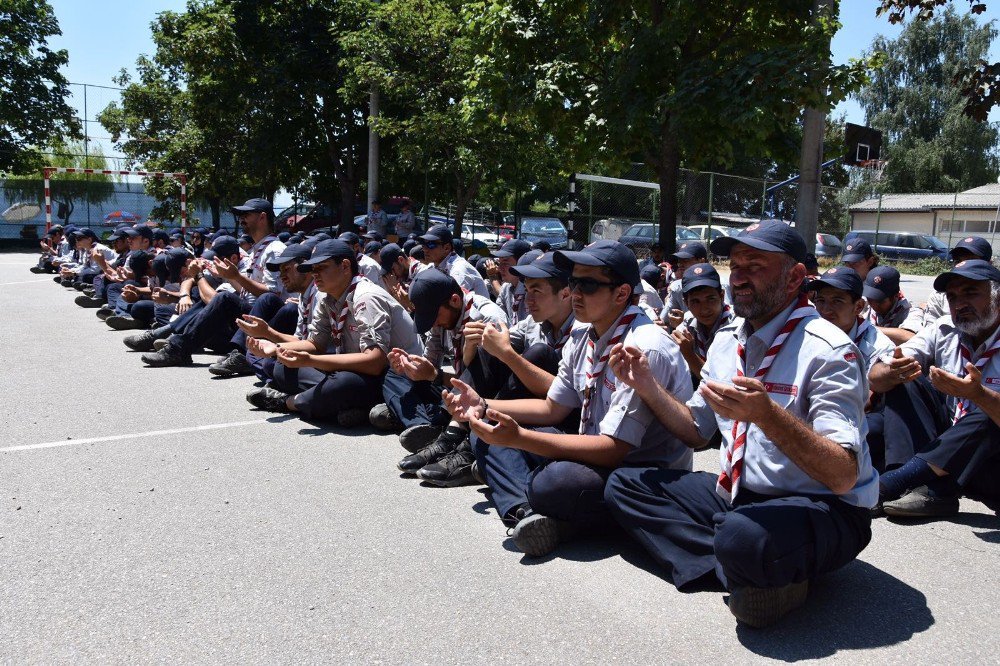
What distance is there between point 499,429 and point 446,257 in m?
5.28

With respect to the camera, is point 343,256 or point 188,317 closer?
point 343,256

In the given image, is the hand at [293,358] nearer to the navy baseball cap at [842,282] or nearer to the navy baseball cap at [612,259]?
the navy baseball cap at [612,259]

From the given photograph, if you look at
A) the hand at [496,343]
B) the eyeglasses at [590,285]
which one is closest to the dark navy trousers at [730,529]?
the eyeglasses at [590,285]

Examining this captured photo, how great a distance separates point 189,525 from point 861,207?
37206 millimetres

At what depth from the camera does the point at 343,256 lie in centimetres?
634

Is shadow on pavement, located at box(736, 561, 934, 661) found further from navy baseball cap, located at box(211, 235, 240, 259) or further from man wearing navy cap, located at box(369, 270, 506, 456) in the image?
navy baseball cap, located at box(211, 235, 240, 259)

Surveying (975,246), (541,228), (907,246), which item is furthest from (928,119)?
(975,246)

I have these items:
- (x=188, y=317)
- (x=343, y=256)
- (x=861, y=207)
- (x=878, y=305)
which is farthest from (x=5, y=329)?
(x=861, y=207)

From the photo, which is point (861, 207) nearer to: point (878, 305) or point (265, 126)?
point (265, 126)

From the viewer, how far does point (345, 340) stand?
21.4ft

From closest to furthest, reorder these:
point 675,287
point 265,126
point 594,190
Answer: point 675,287, point 594,190, point 265,126

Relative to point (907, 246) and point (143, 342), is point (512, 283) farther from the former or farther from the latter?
point (907, 246)

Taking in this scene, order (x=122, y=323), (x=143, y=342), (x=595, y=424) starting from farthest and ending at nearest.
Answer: (x=122, y=323) → (x=143, y=342) → (x=595, y=424)

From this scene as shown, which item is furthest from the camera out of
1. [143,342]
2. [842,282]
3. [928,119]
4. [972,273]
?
[928,119]
